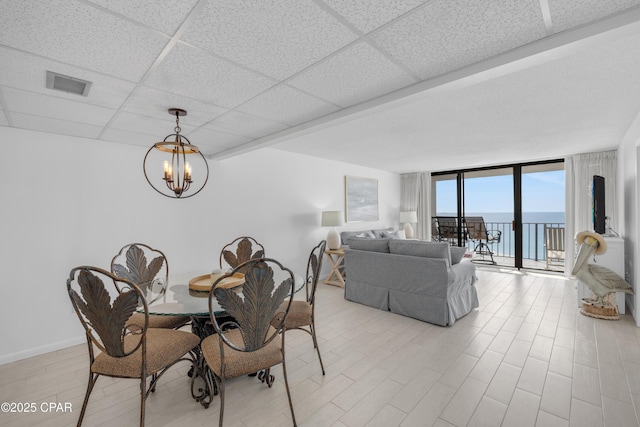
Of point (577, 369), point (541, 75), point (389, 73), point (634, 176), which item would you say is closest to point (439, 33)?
point (389, 73)

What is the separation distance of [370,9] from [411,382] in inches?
96.4

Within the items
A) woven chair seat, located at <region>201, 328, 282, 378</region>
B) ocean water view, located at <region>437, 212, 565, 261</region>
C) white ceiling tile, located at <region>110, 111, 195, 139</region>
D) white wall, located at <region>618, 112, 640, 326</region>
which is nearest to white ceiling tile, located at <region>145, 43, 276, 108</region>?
white ceiling tile, located at <region>110, 111, 195, 139</region>

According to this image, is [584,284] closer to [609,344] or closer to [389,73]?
[609,344]

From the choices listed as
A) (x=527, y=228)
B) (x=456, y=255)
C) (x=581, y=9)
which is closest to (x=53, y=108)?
(x=581, y=9)

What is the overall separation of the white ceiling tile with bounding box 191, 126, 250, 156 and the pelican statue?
4346 mm

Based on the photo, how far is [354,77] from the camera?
184 centimetres

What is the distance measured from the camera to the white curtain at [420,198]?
7.43m

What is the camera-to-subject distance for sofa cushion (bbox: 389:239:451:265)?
10.8 feet

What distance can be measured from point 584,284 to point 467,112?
2756 mm

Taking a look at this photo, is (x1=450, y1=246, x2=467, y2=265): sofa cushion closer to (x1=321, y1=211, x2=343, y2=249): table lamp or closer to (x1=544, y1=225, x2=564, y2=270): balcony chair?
(x1=321, y1=211, x2=343, y2=249): table lamp

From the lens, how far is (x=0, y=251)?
2607mm

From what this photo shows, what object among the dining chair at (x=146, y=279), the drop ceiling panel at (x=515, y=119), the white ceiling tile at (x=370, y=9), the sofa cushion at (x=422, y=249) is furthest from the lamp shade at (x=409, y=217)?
the white ceiling tile at (x=370, y=9)

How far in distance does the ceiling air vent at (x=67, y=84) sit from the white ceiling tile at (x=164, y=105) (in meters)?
0.27

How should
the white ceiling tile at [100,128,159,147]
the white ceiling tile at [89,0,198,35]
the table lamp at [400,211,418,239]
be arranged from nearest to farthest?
the white ceiling tile at [89,0,198,35]
the white ceiling tile at [100,128,159,147]
the table lamp at [400,211,418,239]
